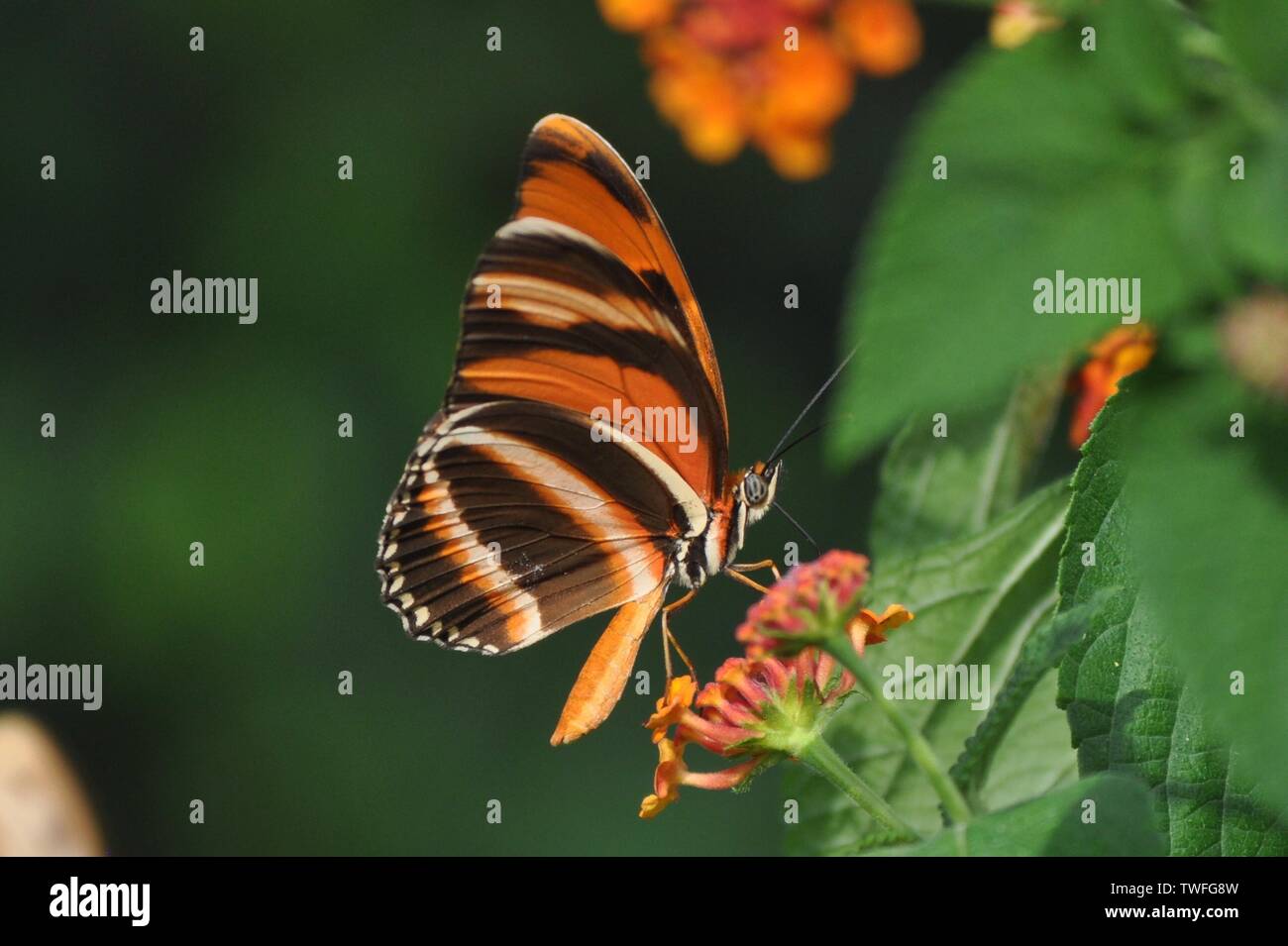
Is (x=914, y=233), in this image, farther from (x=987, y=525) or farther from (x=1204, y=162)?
(x=987, y=525)

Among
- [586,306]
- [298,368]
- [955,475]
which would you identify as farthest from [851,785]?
[298,368]

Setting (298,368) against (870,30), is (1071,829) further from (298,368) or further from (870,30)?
(298,368)

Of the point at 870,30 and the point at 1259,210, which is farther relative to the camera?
the point at 870,30

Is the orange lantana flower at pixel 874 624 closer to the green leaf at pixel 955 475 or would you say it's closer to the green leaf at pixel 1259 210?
the green leaf at pixel 955 475

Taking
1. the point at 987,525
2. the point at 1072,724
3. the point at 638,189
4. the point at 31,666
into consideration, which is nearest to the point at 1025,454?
the point at 987,525

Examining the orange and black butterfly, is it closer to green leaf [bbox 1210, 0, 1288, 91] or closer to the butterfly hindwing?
the butterfly hindwing
